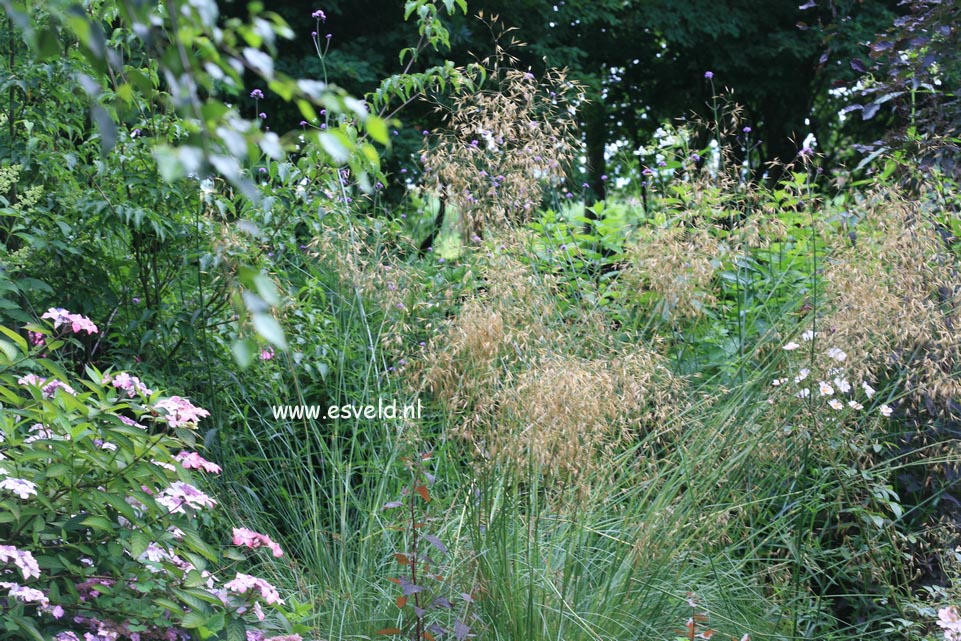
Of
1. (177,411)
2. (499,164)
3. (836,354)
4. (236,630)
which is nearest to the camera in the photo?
(236,630)

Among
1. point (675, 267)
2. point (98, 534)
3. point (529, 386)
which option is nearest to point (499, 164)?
point (675, 267)

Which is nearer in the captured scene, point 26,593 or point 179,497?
point 26,593

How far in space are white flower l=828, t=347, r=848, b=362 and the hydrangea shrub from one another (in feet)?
5.95

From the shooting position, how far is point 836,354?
113 inches

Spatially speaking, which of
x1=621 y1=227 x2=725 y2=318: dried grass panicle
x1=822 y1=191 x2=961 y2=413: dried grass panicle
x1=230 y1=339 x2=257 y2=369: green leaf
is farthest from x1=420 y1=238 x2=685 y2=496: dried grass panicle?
x1=230 y1=339 x2=257 y2=369: green leaf

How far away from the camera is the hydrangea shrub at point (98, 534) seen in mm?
2072

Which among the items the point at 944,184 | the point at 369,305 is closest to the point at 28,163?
the point at 369,305

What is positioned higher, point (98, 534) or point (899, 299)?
point (899, 299)

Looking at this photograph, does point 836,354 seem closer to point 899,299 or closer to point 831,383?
point 831,383

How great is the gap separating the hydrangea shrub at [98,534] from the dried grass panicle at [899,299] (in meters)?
1.95

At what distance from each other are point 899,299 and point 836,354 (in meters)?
0.36

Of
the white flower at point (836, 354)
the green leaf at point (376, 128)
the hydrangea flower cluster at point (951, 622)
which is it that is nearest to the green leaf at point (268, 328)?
the green leaf at point (376, 128)

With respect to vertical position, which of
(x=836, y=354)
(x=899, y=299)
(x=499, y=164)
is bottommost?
(x=836, y=354)

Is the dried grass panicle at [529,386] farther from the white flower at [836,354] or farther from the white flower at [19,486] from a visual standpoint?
the white flower at [19,486]
